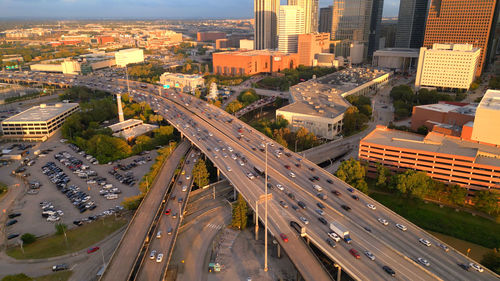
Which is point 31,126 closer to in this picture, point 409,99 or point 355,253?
point 355,253

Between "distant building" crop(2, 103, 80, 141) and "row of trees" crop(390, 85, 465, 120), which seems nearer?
"distant building" crop(2, 103, 80, 141)

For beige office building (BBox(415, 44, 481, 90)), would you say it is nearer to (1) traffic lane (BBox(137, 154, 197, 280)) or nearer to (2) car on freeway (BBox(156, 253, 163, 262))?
(1) traffic lane (BBox(137, 154, 197, 280))

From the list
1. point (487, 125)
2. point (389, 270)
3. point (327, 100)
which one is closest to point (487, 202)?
point (487, 125)

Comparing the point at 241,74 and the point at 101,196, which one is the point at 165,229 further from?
the point at 241,74

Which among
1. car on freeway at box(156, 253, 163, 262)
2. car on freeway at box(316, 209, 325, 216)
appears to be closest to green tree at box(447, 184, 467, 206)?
car on freeway at box(316, 209, 325, 216)

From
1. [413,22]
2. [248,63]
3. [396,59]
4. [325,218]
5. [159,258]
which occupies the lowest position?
[159,258]
